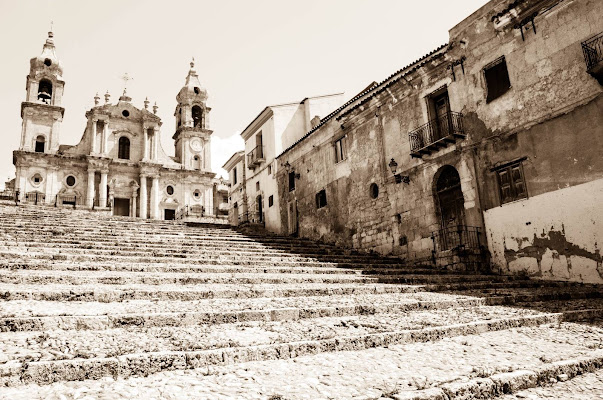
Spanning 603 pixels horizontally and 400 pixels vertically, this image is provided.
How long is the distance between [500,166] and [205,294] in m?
8.69

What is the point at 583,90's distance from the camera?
381 inches

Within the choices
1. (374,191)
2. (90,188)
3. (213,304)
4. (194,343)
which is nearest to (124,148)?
(90,188)

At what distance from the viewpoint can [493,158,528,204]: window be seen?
10.8 metres

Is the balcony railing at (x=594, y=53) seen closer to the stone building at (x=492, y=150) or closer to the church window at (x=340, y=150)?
the stone building at (x=492, y=150)

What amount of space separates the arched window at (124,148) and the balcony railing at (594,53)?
3335cm

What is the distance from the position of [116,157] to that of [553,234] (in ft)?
108

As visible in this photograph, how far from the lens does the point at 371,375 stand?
3.66m

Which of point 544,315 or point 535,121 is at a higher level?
point 535,121

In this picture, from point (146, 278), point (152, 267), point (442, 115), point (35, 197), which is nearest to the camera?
point (146, 278)

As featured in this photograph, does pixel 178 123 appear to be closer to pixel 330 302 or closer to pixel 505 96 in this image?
pixel 505 96

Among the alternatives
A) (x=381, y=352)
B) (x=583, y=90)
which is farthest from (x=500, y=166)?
(x=381, y=352)

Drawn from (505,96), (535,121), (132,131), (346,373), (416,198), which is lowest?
(346,373)

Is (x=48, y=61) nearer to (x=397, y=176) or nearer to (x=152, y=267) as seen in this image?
(x=397, y=176)

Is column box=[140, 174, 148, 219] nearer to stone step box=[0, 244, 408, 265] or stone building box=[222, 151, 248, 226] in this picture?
stone building box=[222, 151, 248, 226]
